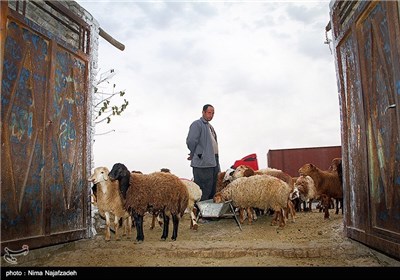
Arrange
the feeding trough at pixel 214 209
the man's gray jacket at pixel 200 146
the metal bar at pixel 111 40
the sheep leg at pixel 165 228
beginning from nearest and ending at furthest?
the sheep leg at pixel 165 228 → the feeding trough at pixel 214 209 → the metal bar at pixel 111 40 → the man's gray jacket at pixel 200 146

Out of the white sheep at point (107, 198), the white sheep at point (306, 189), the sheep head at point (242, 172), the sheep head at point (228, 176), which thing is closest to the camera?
the white sheep at point (107, 198)

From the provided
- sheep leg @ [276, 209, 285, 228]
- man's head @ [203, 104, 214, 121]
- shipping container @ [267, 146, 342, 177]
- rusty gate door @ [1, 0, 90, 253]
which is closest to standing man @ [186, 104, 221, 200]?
man's head @ [203, 104, 214, 121]

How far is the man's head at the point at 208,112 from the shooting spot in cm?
842

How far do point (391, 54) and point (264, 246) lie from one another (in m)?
2.89

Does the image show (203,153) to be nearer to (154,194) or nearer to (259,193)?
(259,193)

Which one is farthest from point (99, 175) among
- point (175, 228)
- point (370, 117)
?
point (370, 117)

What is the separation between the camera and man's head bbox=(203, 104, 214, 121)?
8.42 meters

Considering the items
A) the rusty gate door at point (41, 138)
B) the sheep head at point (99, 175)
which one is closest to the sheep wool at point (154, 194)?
the sheep head at point (99, 175)

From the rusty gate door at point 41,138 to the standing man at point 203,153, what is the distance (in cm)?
267

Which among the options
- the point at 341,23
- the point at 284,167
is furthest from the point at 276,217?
the point at 284,167

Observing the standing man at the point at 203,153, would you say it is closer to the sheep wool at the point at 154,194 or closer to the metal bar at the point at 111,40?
the sheep wool at the point at 154,194
